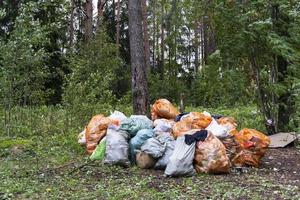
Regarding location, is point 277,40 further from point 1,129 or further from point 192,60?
point 192,60

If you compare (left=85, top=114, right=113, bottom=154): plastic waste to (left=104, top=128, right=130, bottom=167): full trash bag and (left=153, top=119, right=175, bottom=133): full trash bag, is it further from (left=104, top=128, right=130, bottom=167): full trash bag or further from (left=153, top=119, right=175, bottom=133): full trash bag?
(left=153, top=119, right=175, bottom=133): full trash bag

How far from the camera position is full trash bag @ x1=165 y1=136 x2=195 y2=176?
604 centimetres

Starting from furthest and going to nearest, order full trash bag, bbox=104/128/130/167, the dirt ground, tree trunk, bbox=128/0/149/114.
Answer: tree trunk, bbox=128/0/149/114 < full trash bag, bbox=104/128/130/167 < the dirt ground

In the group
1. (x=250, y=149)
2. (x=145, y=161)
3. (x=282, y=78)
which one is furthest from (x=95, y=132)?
(x=282, y=78)

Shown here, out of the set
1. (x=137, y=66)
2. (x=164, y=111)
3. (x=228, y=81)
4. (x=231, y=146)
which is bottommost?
(x=231, y=146)

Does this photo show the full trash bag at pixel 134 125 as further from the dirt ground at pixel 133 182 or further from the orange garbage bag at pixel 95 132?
the dirt ground at pixel 133 182

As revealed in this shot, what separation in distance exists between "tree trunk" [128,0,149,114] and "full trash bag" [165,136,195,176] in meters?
3.12

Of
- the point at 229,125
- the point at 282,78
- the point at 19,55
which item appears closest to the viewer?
the point at 229,125

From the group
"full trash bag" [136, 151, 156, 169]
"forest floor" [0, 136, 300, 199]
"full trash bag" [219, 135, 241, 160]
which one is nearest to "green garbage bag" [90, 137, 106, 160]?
"forest floor" [0, 136, 300, 199]

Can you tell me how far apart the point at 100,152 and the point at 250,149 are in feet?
6.96

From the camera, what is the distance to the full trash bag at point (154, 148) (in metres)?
6.46

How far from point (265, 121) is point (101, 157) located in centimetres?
386

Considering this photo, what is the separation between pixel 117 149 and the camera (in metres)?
6.76

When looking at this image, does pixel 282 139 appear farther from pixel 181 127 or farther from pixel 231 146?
pixel 181 127
